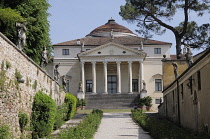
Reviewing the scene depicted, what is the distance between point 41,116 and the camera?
16.5m

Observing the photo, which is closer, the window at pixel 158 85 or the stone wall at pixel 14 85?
the stone wall at pixel 14 85

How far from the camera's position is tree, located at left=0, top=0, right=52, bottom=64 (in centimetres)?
2743

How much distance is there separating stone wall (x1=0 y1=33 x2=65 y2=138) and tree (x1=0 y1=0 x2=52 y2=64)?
11296 millimetres

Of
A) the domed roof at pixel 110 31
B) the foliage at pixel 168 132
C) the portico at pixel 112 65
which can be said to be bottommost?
the foliage at pixel 168 132

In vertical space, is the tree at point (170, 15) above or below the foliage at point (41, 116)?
above

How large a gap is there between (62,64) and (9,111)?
49084 millimetres

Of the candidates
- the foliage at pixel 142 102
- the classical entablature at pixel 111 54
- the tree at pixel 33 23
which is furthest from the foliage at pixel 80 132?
the classical entablature at pixel 111 54

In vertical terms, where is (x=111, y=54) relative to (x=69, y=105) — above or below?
above

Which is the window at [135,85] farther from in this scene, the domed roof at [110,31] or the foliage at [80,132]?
the foliage at [80,132]

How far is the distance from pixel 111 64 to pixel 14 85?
47.5 metres

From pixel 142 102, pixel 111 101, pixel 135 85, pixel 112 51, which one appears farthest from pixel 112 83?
pixel 142 102

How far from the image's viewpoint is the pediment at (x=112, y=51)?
57.3 metres

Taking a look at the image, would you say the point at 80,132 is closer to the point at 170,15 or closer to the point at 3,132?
the point at 3,132

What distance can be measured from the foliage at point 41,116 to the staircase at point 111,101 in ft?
102
